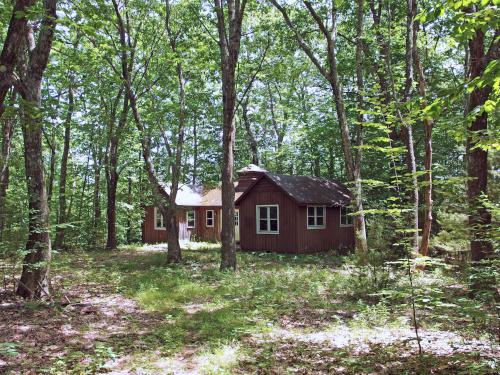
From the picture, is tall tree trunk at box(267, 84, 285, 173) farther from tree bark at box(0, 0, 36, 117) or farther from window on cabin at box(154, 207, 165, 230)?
tree bark at box(0, 0, 36, 117)

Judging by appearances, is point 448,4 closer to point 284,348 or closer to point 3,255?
point 284,348

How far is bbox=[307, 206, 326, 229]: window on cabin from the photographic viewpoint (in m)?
21.2

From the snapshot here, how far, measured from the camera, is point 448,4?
4332 mm

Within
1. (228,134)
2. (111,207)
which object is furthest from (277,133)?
(228,134)

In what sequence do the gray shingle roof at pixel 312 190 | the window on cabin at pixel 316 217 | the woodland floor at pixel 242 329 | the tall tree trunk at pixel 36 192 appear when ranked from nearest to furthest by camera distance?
1. the woodland floor at pixel 242 329
2. the tall tree trunk at pixel 36 192
3. the gray shingle roof at pixel 312 190
4. the window on cabin at pixel 316 217

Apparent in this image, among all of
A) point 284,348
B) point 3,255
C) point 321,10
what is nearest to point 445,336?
point 284,348

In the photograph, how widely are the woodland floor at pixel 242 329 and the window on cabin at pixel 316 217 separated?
906 centimetres

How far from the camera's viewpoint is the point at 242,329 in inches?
275

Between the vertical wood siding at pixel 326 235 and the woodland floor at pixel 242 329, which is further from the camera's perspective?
the vertical wood siding at pixel 326 235

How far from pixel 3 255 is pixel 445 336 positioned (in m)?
7.98

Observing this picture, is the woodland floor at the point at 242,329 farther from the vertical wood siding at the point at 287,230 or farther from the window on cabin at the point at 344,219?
the window on cabin at the point at 344,219

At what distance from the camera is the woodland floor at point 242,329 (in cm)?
521

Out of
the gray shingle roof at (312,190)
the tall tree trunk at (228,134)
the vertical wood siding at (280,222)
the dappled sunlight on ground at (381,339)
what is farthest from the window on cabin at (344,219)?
the dappled sunlight on ground at (381,339)

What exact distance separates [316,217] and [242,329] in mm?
Result: 14973
